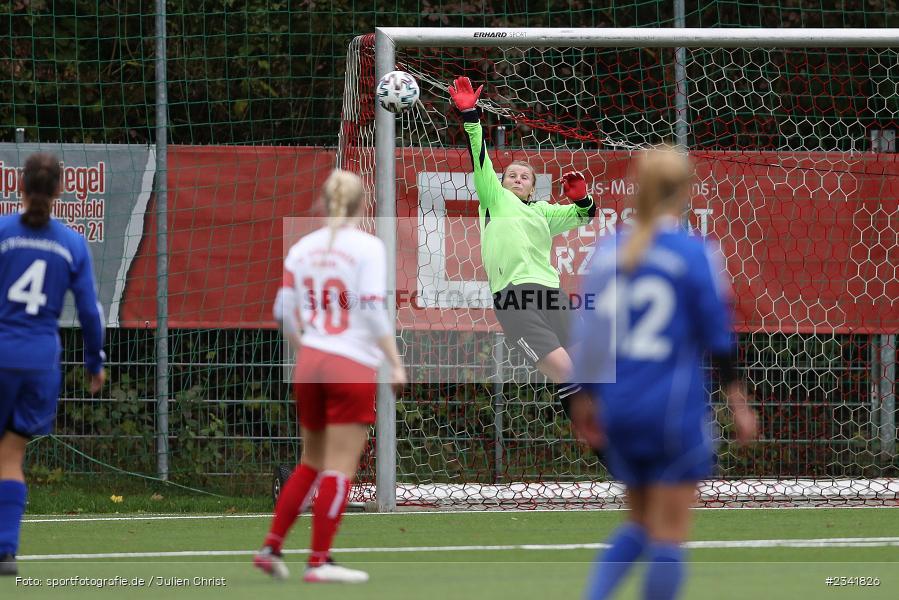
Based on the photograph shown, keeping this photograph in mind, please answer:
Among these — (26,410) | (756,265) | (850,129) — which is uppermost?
(850,129)

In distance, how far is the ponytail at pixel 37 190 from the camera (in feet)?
19.3

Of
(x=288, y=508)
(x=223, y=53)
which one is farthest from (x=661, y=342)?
(x=223, y=53)

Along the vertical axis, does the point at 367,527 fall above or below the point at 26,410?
below

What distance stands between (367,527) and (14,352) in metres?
2.75

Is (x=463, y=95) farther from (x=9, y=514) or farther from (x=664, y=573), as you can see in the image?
(x=664, y=573)

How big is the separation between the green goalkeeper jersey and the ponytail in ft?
10.7

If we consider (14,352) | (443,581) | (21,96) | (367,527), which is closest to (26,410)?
(14,352)

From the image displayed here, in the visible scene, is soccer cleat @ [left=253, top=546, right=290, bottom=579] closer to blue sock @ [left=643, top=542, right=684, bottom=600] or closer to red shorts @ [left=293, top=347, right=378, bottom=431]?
red shorts @ [left=293, top=347, right=378, bottom=431]

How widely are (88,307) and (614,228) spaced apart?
5.04 metres

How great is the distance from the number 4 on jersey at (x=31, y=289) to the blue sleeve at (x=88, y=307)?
0.14 m

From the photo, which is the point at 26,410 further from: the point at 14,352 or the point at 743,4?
the point at 743,4

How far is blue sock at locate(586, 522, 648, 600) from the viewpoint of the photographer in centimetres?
417

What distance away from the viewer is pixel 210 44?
37.3ft

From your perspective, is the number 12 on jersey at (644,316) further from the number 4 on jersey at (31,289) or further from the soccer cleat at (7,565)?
the soccer cleat at (7,565)
